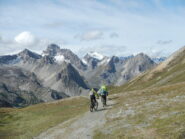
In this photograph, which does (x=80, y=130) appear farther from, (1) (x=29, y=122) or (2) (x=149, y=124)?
(1) (x=29, y=122)

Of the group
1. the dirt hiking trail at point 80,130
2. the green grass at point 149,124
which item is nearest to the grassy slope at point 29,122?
the dirt hiking trail at point 80,130

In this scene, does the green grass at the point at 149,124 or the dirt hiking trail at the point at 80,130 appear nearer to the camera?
the green grass at the point at 149,124

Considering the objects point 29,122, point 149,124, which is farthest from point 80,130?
point 29,122

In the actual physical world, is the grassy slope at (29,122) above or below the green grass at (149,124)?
below

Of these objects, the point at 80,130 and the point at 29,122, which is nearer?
the point at 80,130

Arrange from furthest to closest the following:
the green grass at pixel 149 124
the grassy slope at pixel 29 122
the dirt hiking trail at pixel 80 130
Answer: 1. the grassy slope at pixel 29 122
2. the dirt hiking trail at pixel 80 130
3. the green grass at pixel 149 124

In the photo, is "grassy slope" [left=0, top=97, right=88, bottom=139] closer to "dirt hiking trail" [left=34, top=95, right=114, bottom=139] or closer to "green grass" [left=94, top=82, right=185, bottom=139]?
"dirt hiking trail" [left=34, top=95, right=114, bottom=139]

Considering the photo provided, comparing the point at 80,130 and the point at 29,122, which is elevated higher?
the point at 80,130

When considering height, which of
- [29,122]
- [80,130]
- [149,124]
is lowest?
[29,122]

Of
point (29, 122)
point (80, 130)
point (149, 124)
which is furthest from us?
point (29, 122)

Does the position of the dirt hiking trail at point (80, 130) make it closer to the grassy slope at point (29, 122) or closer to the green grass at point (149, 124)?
the green grass at point (149, 124)

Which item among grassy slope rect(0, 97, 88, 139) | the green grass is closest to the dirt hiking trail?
the green grass

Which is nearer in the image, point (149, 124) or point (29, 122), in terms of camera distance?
point (149, 124)

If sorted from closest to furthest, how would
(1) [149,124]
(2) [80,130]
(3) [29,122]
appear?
(1) [149,124] < (2) [80,130] < (3) [29,122]
